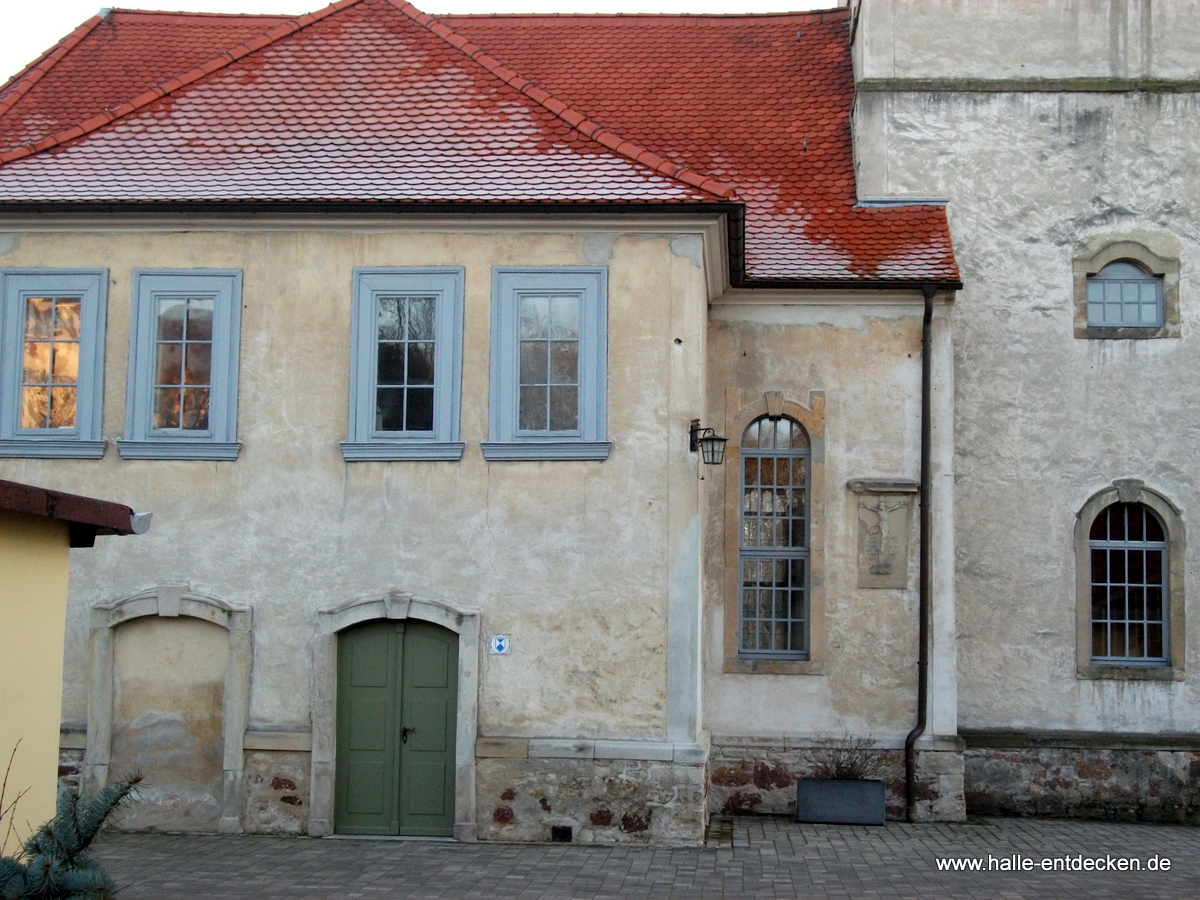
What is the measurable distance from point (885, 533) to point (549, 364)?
14.9 ft

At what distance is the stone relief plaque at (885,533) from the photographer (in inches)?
614

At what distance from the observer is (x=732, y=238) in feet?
46.6

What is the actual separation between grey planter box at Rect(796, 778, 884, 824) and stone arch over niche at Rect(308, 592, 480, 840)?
391 centimetres

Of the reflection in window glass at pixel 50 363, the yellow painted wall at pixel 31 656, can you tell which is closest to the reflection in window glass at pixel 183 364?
the reflection in window glass at pixel 50 363

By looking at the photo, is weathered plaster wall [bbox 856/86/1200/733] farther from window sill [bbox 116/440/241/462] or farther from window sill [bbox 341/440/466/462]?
window sill [bbox 116/440/241/462]

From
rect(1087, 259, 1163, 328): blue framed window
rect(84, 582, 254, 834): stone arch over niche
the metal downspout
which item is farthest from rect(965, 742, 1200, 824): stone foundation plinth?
rect(84, 582, 254, 834): stone arch over niche

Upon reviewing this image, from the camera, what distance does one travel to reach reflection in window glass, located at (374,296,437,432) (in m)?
13.8

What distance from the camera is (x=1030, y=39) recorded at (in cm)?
1716

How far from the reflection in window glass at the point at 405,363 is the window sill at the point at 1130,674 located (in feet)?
26.8

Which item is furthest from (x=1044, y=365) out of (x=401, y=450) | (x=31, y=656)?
(x=31, y=656)

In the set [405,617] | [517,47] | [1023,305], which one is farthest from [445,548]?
[517,47]

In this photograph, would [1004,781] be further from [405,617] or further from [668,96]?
[668,96]

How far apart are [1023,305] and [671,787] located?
7.50m

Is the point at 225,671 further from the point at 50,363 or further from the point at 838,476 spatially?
the point at 838,476
